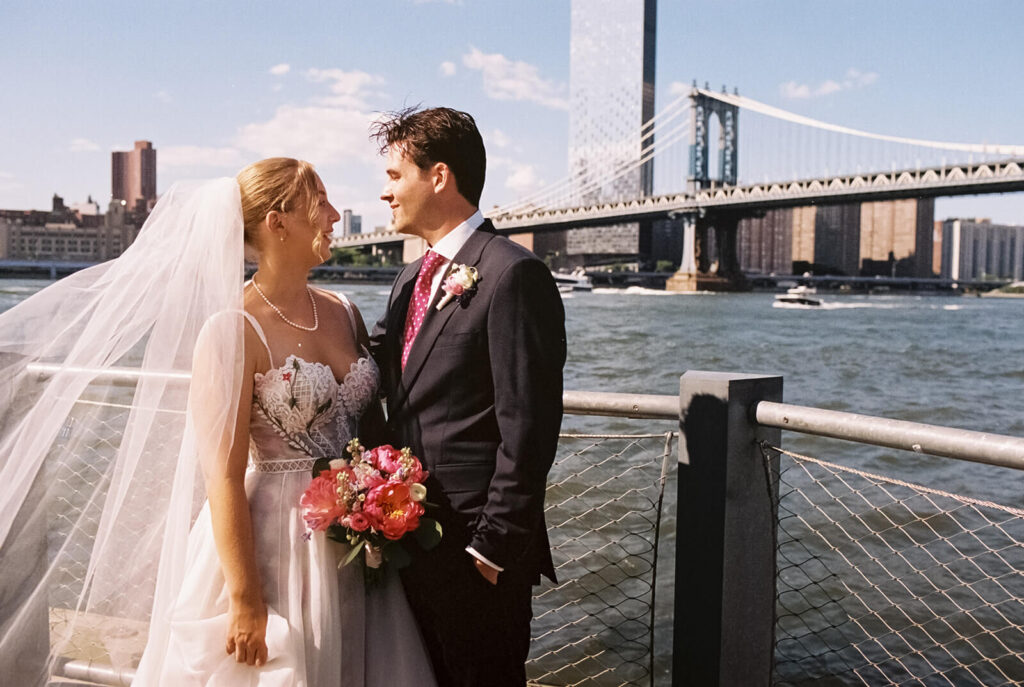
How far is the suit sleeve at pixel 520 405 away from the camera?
1.48 m

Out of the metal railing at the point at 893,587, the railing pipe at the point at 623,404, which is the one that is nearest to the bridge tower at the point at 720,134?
the metal railing at the point at 893,587

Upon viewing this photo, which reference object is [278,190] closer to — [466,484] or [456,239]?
[456,239]

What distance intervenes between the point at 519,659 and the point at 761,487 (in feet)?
1.80

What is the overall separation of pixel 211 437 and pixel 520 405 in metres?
0.45

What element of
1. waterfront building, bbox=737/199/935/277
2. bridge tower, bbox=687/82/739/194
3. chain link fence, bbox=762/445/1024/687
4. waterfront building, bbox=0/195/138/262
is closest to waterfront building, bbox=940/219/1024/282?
waterfront building, bbox=737/199/935/277

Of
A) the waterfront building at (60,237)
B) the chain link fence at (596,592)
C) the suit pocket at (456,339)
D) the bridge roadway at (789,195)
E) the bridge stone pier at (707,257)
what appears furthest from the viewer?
the waterfront building at (60,237)

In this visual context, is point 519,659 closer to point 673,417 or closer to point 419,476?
point 419,476

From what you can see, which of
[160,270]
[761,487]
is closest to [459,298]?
[160,270]

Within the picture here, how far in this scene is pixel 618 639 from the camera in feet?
14.2

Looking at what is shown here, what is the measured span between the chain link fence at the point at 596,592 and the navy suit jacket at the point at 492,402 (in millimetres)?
588

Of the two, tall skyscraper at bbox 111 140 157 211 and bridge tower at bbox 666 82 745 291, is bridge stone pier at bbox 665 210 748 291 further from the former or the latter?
tall skyscraper at bbox 111 140 157 211

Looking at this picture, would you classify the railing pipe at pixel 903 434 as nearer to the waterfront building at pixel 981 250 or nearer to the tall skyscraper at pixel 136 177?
the tall skyscraper at pixel 136 177

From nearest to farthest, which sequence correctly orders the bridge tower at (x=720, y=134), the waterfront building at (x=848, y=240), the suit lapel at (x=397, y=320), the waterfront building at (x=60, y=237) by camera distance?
the suit lapel at (x=397, y=320), the bridge tower at (x=720, y=134), the waterfront building at (x=60, y=237), the waterfront building at (x=848, y=240)

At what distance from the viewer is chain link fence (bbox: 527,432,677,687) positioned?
3.19 meters
